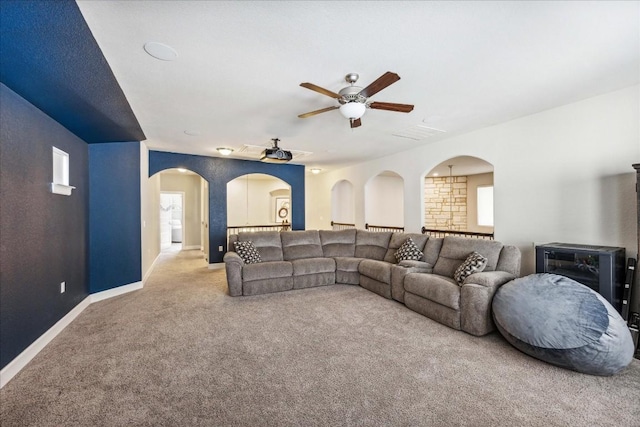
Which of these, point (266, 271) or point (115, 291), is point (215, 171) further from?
point (266, 271)

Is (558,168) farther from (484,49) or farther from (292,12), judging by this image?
(292,12)

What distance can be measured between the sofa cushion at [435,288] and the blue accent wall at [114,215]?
450cm

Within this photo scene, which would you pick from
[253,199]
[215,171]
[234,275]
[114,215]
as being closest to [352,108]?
[234,275]

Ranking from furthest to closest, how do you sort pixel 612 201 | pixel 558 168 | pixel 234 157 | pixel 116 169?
pixel 234 157 < pixel 116 169 < pixel 558 168 < pixel 612 201

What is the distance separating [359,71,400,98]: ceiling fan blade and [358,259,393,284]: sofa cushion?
8.74 feet

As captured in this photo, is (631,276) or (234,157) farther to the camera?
(234,157)

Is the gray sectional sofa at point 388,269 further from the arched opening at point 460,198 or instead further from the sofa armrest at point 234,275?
the arched opening at point 460,198

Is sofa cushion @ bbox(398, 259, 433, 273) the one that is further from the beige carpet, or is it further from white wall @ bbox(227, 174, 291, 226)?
white wall @ bbox(227, 174, 291, 226)

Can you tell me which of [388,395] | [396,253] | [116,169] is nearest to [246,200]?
[116,169]

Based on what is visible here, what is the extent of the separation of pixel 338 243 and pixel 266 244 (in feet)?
4.75

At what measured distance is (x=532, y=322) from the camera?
2.42m

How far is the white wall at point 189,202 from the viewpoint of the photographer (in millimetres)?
9383

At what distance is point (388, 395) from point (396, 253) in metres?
2.89

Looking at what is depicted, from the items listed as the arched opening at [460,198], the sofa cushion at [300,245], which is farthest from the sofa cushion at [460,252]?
the arched opening at [460,198]
